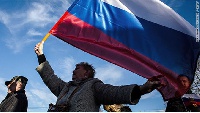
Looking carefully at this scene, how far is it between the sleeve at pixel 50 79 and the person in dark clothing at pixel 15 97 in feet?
3.78

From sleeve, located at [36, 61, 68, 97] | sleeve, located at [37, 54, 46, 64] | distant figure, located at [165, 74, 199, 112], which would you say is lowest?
distant figure, located at [165, 74, 199, 112]

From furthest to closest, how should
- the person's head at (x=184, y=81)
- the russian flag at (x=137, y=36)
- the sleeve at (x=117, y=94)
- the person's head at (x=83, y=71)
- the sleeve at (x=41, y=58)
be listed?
the russian flag at (x=137, y=36), the sleeve at (x=41, y=58), the person's head at (x=184, y=81), the person's head at (x=83, y=71), the sleeve at (x=117, y=94)

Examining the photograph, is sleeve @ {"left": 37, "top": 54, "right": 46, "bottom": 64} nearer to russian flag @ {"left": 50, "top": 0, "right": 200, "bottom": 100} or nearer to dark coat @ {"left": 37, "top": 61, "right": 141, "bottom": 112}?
dark coat @ {"left": 37, "top": 61, "right": 141, "bottom": 112}

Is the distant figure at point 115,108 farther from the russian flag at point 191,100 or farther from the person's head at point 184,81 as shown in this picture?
the person's head at point 184,81

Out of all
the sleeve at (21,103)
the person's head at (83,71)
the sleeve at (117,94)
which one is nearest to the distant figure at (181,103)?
the sleeve at (117,94)

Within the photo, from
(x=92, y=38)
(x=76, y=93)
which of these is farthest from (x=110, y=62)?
(x=76, y=93)

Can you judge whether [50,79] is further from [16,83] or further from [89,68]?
[16,83]

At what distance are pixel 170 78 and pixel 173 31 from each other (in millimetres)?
1103

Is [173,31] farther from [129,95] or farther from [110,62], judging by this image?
[129,95]

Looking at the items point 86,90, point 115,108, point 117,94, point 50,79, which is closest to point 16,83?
point 50,79

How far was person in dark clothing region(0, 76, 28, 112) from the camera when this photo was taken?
5117 millimetres

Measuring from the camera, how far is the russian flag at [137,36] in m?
4.62

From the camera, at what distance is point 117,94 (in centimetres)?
347

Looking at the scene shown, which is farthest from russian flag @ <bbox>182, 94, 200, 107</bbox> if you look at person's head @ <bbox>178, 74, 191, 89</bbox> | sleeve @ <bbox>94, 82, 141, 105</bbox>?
sleeve @ <bbox>94, 82, 141, 105</bbox>
